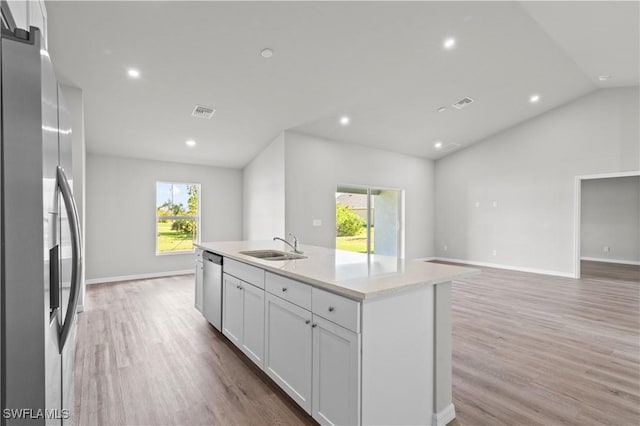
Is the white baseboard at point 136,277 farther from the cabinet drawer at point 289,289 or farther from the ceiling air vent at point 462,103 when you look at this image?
the ceiling air vent at point 462,103

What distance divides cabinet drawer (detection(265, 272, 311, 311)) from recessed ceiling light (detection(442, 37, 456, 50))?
3.59 m

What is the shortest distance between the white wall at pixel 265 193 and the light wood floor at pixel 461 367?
2.12 m

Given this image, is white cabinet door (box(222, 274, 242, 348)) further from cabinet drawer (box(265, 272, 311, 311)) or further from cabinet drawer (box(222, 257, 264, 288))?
cabinet drawer (box(265, 272, 311, 311))

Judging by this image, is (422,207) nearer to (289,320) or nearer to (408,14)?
(408,14)

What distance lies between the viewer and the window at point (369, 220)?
261 inches

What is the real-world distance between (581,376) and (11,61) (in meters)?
3.57

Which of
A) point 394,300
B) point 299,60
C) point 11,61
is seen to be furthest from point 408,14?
point 11,61

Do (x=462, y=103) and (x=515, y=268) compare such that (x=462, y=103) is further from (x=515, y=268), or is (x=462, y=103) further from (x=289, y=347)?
(x=289, y=347)

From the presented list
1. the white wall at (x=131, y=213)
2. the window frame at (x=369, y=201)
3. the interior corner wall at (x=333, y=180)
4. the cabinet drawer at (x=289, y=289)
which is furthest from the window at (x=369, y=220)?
the cabinet drawer at (x=289, y=289)

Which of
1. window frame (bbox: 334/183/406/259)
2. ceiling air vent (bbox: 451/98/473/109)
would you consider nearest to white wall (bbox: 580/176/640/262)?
window frame (bbox: 334/183/406/259)

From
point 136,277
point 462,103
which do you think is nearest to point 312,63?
point 462,103

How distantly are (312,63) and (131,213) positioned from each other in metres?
4.39

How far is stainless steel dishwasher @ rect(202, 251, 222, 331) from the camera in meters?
2.99

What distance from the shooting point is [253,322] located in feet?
7.73
